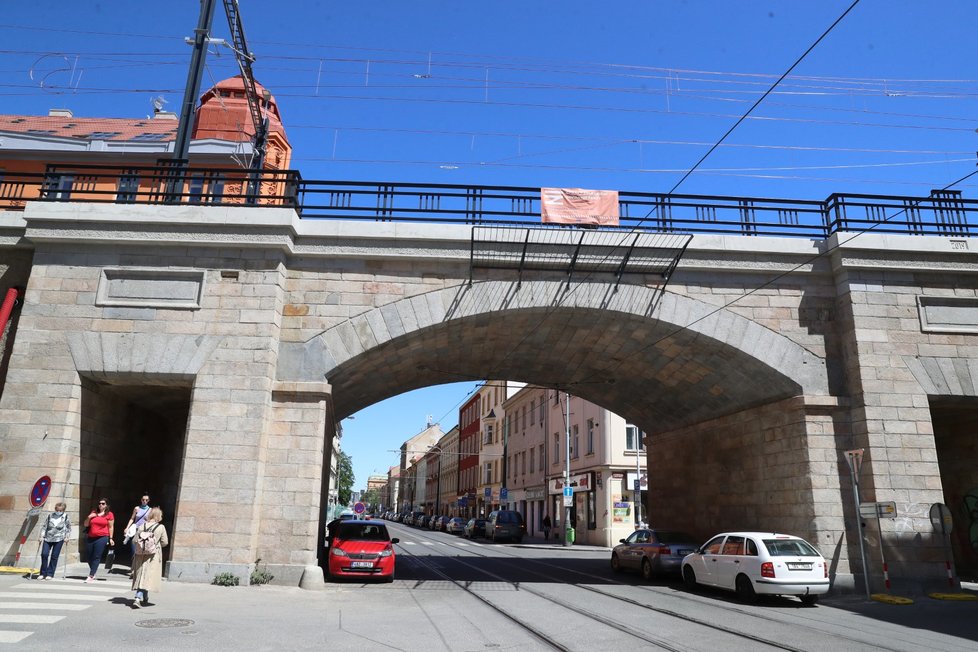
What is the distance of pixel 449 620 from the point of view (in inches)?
387

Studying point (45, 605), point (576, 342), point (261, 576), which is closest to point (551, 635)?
point (261, 576)

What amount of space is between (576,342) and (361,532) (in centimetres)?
705

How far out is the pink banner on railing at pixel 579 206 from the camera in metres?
14.6

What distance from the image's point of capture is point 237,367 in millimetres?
13141

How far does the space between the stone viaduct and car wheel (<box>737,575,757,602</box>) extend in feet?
6.31

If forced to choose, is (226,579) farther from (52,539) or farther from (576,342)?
(576,342)

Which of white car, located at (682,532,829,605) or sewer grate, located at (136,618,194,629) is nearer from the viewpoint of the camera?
sewer grate, located at (136,618,194,629)

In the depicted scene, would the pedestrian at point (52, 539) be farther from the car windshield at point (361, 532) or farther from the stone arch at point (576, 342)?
the car windshield at point (361, 532)

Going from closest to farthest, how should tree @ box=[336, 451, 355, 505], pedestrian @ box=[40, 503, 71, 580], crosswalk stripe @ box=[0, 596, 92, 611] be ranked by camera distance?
1. crosswalk stripe @ box=[0, 596, 92, 611]
2. pedestrian @ box=[40, 503, 71, 580]
3. tree @ box=[336, 451, 355, 505]

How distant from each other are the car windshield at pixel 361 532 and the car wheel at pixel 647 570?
6.60 metres

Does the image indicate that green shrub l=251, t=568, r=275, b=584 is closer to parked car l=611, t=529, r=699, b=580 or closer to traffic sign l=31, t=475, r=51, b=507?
traffic sign l=31, t=475, r=51, b=507

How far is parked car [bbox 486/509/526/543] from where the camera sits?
126ft

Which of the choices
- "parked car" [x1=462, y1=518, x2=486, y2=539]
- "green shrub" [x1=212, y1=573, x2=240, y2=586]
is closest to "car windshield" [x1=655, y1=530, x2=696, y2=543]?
"green shrub" [x1=212, y1=573, x2=240, y2=586]

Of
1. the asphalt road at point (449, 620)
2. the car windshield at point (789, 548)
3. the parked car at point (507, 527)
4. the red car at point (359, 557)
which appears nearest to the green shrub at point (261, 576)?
the asphalt road at point (449, 620)
